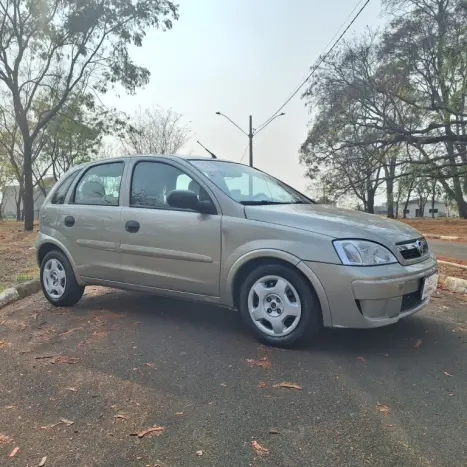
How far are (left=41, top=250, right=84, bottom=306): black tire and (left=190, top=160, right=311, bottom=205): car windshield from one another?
1976mm

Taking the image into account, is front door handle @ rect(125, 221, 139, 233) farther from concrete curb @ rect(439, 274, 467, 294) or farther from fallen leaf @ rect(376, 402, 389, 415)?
concrete curb @ rect(439, 274, 467, 294)

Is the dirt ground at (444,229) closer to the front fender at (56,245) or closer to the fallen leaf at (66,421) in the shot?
the front fender at (56,245)

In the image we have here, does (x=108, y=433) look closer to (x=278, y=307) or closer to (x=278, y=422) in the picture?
(x=278, y=422)

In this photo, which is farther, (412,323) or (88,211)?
(88,211)

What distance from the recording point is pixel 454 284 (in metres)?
6.48

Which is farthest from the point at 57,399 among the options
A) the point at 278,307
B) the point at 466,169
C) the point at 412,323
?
the point at 466,169

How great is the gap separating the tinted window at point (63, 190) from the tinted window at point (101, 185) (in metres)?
0.18

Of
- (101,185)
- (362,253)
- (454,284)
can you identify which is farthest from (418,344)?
(101,185)

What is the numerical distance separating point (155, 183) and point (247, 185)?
943mm

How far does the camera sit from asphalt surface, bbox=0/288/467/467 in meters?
2.31

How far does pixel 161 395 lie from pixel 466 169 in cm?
2414

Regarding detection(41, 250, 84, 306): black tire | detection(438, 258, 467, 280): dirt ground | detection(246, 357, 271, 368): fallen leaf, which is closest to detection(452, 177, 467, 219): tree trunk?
detection(438, 258, 467, 280): dirt ground

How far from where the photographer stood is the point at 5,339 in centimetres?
422

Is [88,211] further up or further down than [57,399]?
further up
